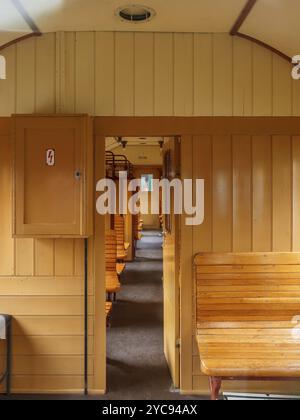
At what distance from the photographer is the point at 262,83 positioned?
129 inches

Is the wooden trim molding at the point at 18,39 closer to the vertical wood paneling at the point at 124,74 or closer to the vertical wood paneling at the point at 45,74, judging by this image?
the vertical wood paneling at the point at 45,74

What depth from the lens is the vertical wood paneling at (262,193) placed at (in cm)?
328

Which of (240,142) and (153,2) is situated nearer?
(153,2)

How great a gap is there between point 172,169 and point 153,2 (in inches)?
53.3

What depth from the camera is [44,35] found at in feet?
10.7

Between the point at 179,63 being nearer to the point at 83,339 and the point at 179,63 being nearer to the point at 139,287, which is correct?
the point at 83,339

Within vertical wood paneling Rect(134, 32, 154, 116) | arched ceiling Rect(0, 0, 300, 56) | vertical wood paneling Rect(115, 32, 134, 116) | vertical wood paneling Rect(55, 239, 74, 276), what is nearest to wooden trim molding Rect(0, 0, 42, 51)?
arched ceiling Rect(0, 0, 300, 56)

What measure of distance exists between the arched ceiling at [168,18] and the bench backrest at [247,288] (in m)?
1.67

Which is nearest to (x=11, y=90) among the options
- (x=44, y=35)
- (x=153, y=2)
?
(x=44, y=35)

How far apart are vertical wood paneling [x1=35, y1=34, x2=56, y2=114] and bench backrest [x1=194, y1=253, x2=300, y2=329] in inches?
68.1

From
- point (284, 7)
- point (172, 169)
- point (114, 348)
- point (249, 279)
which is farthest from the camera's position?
point (114, 348)

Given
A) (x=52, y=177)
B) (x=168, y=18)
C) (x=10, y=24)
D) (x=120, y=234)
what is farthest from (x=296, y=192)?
(x=120, y=234)

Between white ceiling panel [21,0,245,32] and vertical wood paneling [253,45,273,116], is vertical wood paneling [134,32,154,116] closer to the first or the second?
white ceiling panel [21,0,245,32]

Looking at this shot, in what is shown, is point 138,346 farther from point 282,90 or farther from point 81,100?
point 282,90
